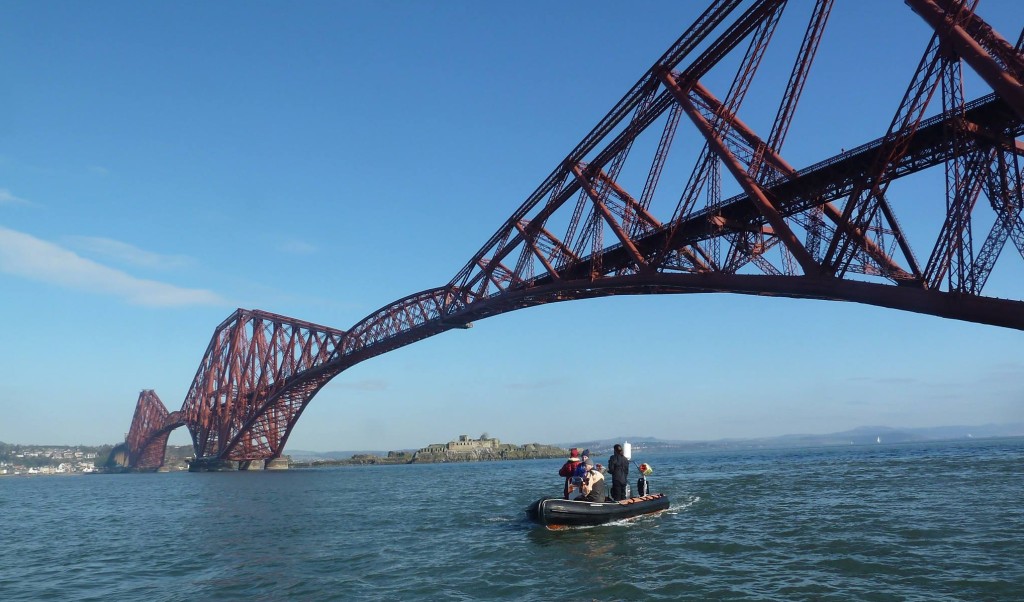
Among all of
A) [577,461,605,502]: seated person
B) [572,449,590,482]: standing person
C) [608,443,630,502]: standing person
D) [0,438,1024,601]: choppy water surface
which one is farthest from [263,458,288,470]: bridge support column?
[577,461,605,502]: seated person

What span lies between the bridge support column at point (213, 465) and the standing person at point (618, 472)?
283ft

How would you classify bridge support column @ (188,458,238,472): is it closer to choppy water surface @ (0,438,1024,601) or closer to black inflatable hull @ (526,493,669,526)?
choppy water surface @ (0,438,1024,601)

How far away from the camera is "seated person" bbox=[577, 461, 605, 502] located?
2192 cm

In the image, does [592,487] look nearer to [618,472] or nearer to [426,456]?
[618,472]

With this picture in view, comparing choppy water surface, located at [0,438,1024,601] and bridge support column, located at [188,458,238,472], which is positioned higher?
bridge support column, located at [188,458,238,472]

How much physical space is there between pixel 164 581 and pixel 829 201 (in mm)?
24113

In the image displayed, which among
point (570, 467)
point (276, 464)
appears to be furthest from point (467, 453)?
point (570, 467)

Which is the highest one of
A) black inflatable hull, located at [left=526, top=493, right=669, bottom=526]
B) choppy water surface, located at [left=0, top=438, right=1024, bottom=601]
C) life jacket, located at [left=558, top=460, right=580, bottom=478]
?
life jacket, located at [left=558, top=460, right=580, bottom=478]

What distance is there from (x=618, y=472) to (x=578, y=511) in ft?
7.88

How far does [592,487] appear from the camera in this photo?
22062 mm

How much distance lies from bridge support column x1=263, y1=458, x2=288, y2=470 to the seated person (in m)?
84.7

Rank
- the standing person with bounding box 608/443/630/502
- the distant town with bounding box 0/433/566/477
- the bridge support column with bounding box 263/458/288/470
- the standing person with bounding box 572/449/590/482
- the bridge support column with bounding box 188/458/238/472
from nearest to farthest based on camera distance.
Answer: the standing person with bounding box 608/443/630/502, the standing person with bounding box 572/449/590/482, the bridge support column with bounding box 188/458/238/472, the bridge support column with bounding box 263/458/288/470, the distant town with bounding box 0/433/566/477

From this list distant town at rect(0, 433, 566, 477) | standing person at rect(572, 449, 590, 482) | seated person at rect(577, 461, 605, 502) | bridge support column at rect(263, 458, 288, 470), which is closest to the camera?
seated person at rect(577, 461, 605, 502)

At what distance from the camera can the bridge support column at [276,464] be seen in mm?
97363
